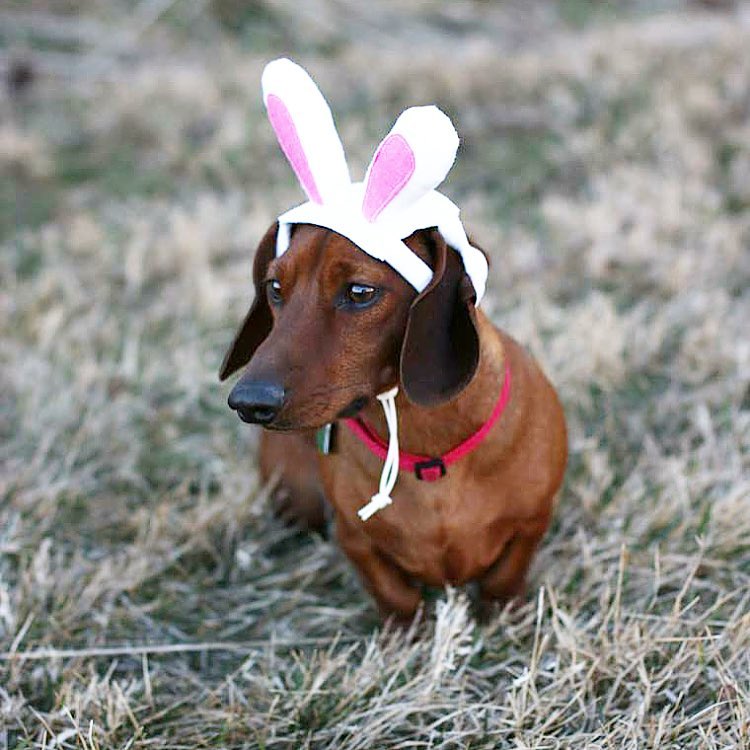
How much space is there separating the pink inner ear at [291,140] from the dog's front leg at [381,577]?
0.89 metres

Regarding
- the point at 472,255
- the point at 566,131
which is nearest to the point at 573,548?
the point at 472,255

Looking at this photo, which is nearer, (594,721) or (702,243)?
(594,721)

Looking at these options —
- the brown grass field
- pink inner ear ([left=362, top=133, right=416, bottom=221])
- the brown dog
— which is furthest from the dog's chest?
pink inner ear ([left=362, top=133, right=416, bottom=221])

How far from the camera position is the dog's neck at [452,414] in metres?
2.37

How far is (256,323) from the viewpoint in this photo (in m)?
2.57

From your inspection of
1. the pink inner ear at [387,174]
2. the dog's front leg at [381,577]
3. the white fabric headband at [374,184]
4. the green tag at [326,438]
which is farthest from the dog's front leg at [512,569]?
the pink inner ear at [387,174]

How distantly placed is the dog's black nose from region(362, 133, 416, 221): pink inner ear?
1.32 ft

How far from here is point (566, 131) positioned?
615 centimetres

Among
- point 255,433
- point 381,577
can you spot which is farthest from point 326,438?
point 255,433

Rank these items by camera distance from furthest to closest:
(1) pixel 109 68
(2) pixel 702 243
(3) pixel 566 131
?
1. (1) pixel 109 68
2. (3) pixel 566 131
3. (2) pixel 702 243

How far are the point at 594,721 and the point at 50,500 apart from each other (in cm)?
182

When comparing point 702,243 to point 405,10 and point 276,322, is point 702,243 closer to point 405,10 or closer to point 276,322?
point 276,322

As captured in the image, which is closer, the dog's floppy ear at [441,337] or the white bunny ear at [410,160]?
the white bunny ear at [410,160]

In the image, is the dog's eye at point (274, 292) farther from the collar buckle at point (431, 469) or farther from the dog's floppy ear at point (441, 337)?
the collar buckle at point (431, 469)
